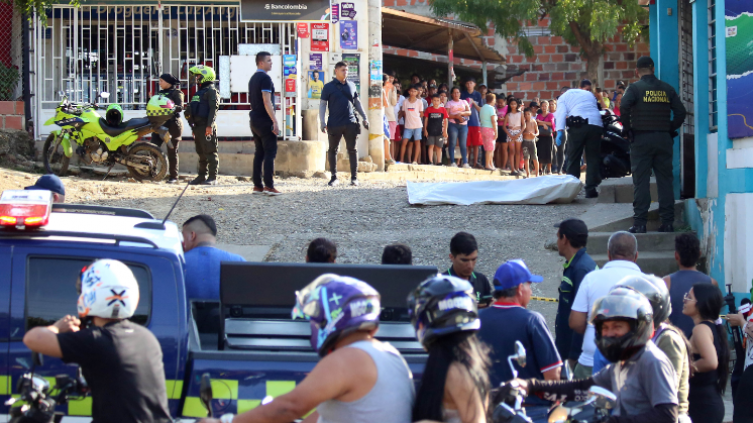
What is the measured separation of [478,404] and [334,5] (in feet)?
44.9

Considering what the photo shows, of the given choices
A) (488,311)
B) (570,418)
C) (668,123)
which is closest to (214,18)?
(668,123)

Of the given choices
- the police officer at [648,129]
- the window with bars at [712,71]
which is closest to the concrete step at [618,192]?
the window with bars at [712,71]

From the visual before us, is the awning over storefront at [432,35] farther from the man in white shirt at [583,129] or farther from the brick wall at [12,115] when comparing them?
the brick wall at [12,115]

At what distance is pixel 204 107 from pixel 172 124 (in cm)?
93

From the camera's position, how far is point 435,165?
17156 mm

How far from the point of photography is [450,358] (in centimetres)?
276

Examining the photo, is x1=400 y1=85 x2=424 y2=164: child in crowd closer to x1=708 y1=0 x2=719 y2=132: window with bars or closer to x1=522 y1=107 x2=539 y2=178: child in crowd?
x1=522 y1=107 x2=539 y2=178: child in crowd

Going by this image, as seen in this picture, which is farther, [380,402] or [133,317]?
[133,317]

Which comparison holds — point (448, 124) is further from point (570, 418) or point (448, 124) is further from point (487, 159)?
point (570, 418)

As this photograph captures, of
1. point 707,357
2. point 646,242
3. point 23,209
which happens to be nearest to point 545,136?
point 646,242

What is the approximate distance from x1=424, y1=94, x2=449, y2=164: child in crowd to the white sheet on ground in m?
5.69

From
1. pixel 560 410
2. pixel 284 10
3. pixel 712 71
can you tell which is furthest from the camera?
pixel 284 10

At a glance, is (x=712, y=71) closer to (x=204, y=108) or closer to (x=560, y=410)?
(x=204, y=108)

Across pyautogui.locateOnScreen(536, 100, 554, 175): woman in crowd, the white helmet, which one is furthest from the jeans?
the white helmet
